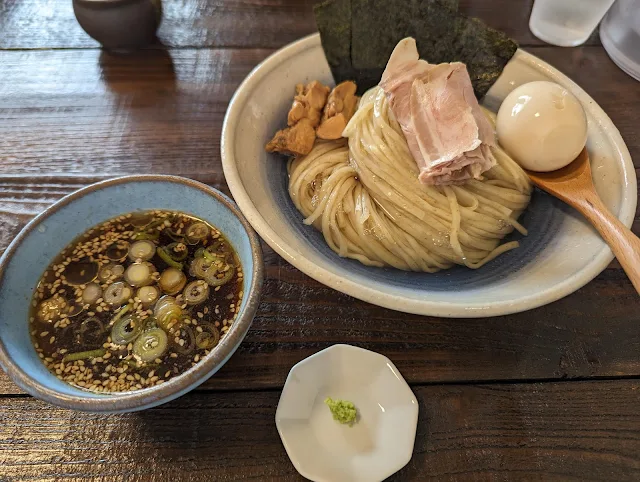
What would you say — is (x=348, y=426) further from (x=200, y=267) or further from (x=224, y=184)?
(x=224, y=184)

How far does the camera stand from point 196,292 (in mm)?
1379

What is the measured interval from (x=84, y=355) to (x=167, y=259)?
361 mm

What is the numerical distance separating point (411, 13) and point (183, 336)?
4.65 feet

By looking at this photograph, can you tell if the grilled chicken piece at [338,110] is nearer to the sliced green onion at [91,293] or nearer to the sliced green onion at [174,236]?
the sliced green onion at [174,236]

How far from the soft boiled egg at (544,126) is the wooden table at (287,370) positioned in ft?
1.57

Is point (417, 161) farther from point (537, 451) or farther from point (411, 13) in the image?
point (537, 451)

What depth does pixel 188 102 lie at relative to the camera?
2.18m

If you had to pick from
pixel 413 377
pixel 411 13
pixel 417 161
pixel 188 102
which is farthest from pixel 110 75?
pixel 413 377

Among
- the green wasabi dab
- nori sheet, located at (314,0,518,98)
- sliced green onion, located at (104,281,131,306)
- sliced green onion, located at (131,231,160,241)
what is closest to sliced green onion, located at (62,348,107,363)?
sliced green onion, located at (104,281,131,306)

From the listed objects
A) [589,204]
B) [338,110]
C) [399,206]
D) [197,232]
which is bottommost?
[197,232]

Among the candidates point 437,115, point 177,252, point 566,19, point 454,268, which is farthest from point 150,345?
point 566,19

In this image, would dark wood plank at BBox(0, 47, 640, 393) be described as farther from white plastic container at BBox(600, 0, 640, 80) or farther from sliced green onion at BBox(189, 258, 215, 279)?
sliced green onion at BBox(189, 258, 215, 279)

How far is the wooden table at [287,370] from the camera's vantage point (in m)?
1.24

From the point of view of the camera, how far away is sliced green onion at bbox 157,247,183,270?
1.43 metres
